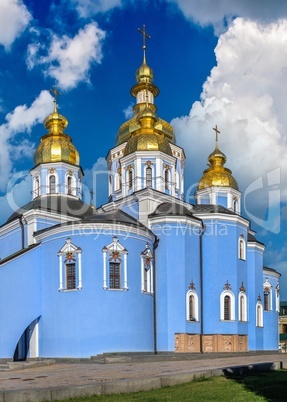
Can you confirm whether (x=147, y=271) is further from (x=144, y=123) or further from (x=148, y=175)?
(x=144, y=123)

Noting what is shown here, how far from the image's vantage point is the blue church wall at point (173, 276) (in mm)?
23250

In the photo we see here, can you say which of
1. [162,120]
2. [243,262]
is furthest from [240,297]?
[162,120]

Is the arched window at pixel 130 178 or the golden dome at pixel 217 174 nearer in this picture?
the arched window at pixel 130 178

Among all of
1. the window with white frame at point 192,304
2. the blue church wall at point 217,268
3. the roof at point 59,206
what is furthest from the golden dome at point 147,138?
the window with white frame at point 192,304

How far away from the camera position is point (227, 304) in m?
25.3

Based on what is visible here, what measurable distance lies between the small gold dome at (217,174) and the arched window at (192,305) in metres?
9.01

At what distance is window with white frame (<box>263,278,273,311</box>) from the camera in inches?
1184

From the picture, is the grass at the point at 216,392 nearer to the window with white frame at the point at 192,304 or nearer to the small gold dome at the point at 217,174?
the window with white frame at the point at 192,304

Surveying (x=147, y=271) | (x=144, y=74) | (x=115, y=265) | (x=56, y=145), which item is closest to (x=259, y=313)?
(x=147, y=271)

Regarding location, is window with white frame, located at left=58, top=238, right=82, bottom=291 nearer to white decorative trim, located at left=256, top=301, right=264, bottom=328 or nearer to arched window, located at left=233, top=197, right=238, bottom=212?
white decorative trim, located at left=256, top=301, right=264, bottom=328

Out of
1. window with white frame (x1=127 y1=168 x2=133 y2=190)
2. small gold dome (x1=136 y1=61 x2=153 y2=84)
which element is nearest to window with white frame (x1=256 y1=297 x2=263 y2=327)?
window with white frame (x1=127 y1=168 x2=133 y2=190)

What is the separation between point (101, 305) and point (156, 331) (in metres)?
3.59

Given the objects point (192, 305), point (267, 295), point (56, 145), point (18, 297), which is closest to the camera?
point (18, 297)

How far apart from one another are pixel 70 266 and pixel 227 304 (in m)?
8.07
